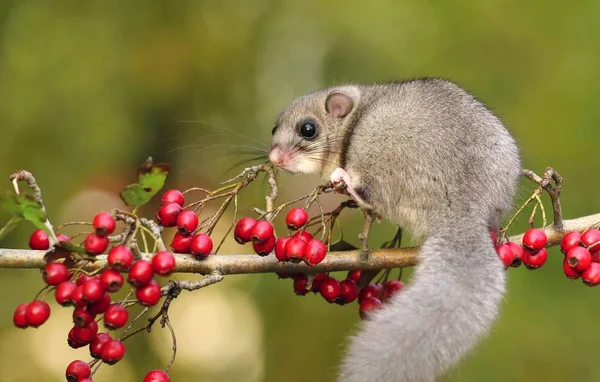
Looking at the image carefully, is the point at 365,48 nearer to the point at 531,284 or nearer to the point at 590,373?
the point at 531,284

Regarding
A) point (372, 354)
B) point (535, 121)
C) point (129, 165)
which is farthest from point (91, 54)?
point (372, 354)

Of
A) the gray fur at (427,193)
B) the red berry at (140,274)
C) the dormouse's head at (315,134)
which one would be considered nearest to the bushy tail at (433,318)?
the gray fur at (427,193)

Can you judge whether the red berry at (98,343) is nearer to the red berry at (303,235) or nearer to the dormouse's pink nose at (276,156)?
the red berry at (303,235)

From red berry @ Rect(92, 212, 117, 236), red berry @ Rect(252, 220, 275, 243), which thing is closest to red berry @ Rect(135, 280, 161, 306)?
red berry @ Rect(92, 212, 117, 236)

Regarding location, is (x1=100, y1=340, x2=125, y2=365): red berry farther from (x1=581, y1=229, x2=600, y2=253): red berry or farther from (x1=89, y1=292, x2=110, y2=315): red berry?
(x1=581, y1=229, x2=600, y2=253): red berry

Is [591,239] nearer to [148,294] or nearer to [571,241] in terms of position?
[571,241]

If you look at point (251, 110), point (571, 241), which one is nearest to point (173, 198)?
point (571, 241)

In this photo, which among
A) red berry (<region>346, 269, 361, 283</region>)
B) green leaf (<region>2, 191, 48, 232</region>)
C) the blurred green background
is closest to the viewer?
green leaf (<region>2, 191, 48, 232</region>)
